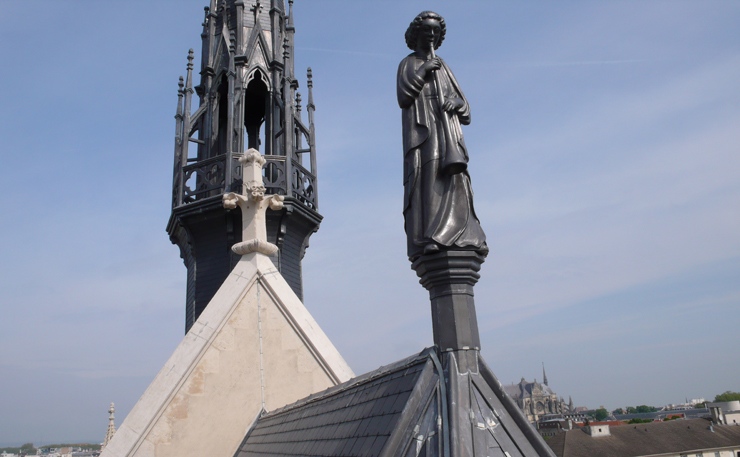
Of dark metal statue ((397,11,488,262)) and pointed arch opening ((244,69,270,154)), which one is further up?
pointed arch opening ((244,69,270,154))

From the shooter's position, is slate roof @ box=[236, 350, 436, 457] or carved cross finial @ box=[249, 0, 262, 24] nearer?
slate roof @ box=[236, 350, 436, 457]

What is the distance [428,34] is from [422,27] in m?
0.06

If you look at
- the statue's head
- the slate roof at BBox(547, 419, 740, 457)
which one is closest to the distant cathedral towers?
the statue's head

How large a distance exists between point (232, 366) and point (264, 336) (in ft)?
2.00

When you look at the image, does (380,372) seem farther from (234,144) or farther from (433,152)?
A: (234,144)

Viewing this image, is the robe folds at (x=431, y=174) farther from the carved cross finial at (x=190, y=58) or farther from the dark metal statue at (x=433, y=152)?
the carved cross finial at (x=190, y=58)

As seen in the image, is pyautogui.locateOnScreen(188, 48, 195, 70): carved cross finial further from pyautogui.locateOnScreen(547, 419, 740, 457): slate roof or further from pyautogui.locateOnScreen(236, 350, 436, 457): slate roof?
pyautogui.locateOnScreen(547, 419, 740, 457): slate roof

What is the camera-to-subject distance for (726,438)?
157 ft

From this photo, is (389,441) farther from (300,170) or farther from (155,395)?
(300,170)

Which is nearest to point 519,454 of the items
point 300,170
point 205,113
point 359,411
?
point 359,411

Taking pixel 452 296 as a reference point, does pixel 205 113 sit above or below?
above

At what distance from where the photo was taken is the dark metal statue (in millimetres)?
3727

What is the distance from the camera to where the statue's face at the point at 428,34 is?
4223mm

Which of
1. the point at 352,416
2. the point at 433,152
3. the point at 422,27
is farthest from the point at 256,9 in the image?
the point at 352,416
